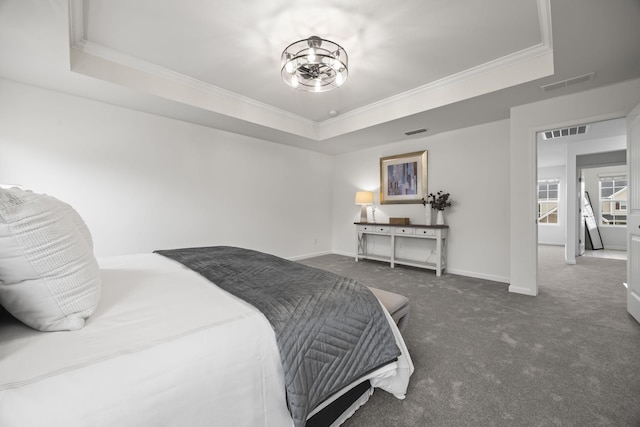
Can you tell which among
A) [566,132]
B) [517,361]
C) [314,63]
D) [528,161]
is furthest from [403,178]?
[517,361]

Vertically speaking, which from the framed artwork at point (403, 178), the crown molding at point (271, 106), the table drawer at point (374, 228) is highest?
the crown molding at point (271, 106)

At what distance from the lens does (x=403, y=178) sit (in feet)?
15.7

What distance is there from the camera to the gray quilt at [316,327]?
3.11 ft

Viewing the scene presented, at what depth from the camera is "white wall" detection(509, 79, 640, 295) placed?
2856mm

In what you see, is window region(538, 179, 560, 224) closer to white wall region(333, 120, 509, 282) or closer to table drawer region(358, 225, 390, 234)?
white wall region(333, 120, 509, 282)

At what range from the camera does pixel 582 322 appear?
2.34 meters

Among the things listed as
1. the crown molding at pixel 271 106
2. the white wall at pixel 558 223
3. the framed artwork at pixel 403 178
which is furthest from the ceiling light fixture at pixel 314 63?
the white wall at pixel 558 223

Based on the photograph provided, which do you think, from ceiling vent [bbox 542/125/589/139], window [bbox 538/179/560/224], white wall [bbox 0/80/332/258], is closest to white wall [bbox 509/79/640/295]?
ceiling vent [bbox 542/125/589/139]

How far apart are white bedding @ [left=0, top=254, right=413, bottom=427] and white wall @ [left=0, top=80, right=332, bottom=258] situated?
2.69 m

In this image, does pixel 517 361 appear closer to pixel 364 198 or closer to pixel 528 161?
pixel 528 161

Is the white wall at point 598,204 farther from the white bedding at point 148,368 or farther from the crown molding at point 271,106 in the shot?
the white bedding at point 148,368

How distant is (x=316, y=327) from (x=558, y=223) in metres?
9.35

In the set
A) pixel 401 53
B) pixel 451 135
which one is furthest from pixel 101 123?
pixel 451 135

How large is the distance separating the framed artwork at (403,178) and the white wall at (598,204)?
5786 mm
